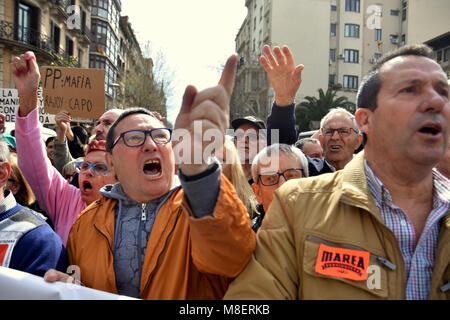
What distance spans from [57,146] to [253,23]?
148ft

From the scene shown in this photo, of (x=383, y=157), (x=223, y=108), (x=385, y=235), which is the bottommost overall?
(x=385, y=235)

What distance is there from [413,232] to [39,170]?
7.51ft

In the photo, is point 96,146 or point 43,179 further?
point 96,146

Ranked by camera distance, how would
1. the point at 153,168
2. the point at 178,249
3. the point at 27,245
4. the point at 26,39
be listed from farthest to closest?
1. the point at 26,39
2. the point at 153,168
3. the point at 27,245
4. the point at 178,249

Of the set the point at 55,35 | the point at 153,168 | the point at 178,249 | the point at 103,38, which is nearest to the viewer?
the point at 178,249

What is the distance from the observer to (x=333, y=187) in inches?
68.5

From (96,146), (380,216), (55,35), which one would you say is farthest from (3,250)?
(55,35)

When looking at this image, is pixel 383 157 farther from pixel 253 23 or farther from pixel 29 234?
pixel 253 23

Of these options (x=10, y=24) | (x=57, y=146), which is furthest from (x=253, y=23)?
(x=57, y=146)

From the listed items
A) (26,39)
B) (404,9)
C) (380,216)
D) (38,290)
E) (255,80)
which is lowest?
(38,290)

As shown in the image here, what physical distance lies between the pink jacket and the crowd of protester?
0.55 feet

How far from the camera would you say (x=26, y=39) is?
2181 centimetres

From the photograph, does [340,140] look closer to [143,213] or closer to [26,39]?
[143,213]
